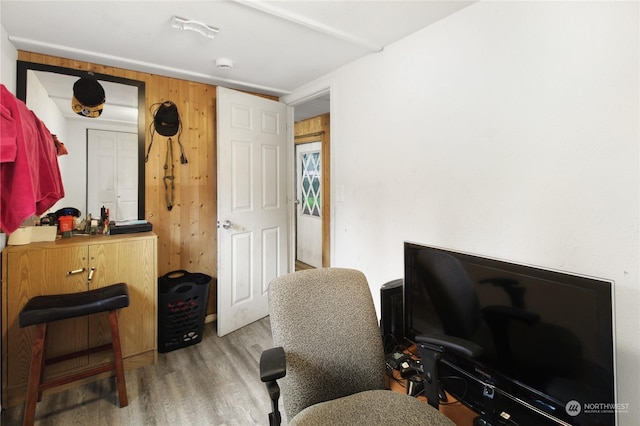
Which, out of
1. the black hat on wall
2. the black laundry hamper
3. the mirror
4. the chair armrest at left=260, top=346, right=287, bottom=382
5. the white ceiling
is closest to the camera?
the chair armrest at left=260, top=346, right=287, bottom=382

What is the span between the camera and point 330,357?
124 centimetres

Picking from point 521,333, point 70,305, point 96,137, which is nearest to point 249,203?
point 96,137

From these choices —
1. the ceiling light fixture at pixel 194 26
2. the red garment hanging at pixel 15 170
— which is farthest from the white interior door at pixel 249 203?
the red garment hanging at pixel 15 170

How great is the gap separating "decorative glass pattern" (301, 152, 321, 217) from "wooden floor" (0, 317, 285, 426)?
2591mm

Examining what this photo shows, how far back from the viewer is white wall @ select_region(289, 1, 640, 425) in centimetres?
116

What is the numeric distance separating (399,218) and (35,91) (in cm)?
273

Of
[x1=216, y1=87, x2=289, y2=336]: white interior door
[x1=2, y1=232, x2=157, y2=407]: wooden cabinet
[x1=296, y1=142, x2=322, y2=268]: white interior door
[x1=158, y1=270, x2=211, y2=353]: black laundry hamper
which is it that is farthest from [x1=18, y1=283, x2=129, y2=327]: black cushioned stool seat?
[x1=296, y1=142, x2=322, y2=268]: white interior door

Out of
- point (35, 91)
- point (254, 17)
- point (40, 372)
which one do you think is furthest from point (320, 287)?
point (35, 91)

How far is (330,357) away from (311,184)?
368 cm

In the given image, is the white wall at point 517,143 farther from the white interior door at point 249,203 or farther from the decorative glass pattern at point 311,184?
the decorative glass pattern at point 311,184

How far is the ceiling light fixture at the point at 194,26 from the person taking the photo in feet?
5.81

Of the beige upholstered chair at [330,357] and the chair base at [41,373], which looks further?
the chair base at [41,373]

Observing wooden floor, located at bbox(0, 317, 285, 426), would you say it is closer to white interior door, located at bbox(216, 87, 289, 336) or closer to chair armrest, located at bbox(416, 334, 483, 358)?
white interior door, located at bbox(216, 87, 289, 336)

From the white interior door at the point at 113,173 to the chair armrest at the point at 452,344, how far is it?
2.49 meters
